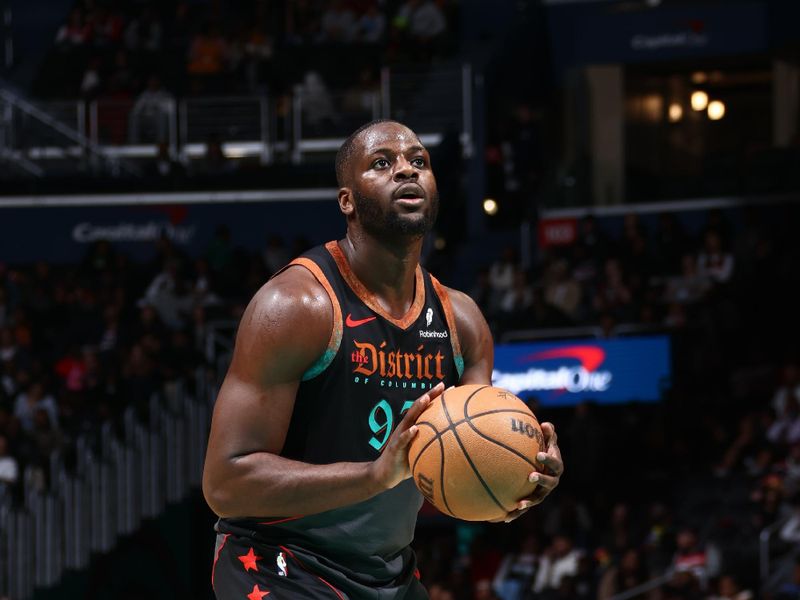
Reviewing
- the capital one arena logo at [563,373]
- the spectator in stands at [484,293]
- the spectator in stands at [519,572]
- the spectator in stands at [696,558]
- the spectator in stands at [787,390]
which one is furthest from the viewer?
the spectator in stands at [484,293]

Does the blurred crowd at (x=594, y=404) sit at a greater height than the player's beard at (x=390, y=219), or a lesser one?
lesser

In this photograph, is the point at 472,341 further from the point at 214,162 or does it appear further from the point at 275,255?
the point at 214,162

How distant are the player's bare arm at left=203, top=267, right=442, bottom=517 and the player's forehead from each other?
58cm

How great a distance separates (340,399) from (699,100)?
2154cm

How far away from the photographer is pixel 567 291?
17562mm

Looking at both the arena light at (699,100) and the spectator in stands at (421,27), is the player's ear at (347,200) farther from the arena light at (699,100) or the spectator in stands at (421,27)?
the arena light at (699,100)

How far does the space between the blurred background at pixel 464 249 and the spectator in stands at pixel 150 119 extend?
0.04 meters

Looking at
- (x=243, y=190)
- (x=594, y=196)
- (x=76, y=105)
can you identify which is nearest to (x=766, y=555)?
(x=594, y=196)

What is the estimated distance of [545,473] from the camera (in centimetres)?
487

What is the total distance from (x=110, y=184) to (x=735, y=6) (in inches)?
378

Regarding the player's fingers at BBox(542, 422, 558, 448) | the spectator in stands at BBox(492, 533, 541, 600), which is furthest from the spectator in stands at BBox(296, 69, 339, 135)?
the player's fingers at BBox(542, 422, 558, 448)

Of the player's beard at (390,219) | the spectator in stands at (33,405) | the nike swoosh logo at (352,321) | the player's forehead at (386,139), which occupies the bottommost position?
the spectator in stands at (33,405)

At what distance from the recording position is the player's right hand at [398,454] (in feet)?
15.5

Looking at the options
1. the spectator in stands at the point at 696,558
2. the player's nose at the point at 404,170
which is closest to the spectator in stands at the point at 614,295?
the spectator in stands at the point at 696,558
